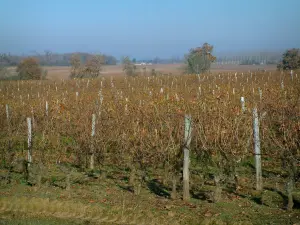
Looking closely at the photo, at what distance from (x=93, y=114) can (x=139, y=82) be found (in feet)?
83.8

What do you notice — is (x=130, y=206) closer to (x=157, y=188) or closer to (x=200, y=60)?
(x=157, y=188)

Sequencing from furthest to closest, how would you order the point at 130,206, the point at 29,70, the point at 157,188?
1. the point at 29,70
2. the point at 157,188
3. the point at 130,206

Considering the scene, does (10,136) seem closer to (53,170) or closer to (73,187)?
(53,170)

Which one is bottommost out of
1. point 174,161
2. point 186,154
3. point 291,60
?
point 174,161

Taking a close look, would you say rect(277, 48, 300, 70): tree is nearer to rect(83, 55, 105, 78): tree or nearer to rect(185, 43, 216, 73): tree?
rect(185, 43, 216, 73): tree

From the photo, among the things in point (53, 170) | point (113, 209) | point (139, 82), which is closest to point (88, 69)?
point (139, 82)

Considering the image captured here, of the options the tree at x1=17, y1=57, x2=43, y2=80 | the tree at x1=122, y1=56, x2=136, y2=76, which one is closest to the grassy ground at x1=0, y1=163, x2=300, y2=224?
the tree at x1=17, y1=57, x2=43, y2=80

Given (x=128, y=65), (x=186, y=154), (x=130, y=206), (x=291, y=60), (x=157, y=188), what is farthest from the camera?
(x=128, y=65)

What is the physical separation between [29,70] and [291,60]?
3475cm

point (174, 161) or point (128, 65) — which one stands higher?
point (128, 65)

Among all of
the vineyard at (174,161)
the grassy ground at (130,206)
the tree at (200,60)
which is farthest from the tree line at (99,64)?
the grassy ground at (130,206)

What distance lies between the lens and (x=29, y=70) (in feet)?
186

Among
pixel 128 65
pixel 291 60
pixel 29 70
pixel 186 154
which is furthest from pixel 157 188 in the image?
pixel 128 65

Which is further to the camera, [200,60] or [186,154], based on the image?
[200,60]
